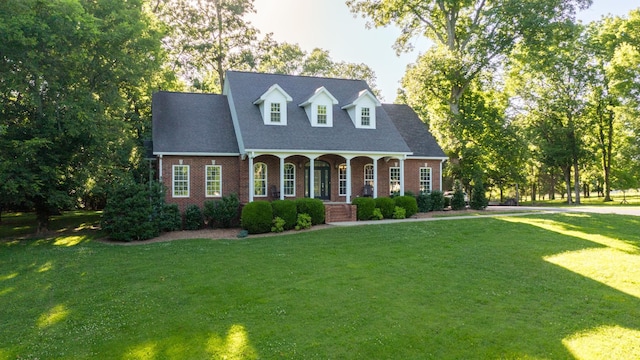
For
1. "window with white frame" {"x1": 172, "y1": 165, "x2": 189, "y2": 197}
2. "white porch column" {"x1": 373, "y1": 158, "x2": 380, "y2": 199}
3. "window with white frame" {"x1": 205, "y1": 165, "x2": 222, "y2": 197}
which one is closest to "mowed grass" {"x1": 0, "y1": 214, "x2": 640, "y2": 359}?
"window with white frame" {"x1": 172, "y1": 165, "x2": 189, "y2": 197}

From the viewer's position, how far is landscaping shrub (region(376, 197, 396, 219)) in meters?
21.9

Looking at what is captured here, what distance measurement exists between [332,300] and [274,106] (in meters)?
15.6

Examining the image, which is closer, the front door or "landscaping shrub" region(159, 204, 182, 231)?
"landscaping shrub" region(159, 204, 182, 231)

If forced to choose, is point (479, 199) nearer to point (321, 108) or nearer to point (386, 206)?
point (386, 206)

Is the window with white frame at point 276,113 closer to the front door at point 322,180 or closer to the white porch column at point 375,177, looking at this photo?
the front door at point 322,180

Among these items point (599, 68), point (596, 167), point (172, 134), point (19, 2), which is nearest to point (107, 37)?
point (19, 2)

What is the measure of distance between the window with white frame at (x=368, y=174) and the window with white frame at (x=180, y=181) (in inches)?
392

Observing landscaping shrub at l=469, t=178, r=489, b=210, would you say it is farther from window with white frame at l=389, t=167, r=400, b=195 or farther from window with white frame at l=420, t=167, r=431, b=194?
window with white frame at l=389, t=167, r=400, b=195

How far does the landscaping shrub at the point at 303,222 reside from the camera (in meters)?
19.3

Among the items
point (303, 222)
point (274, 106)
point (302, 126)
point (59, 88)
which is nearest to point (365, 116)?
point (302, 126)

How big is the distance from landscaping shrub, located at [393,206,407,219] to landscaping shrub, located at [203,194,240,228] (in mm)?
7944

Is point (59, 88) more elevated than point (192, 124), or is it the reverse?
point (59, 88)

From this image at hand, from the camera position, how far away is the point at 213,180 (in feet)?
72.4

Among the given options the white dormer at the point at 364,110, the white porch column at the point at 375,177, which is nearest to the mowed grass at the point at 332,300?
the white porch column at the point at 375,177
